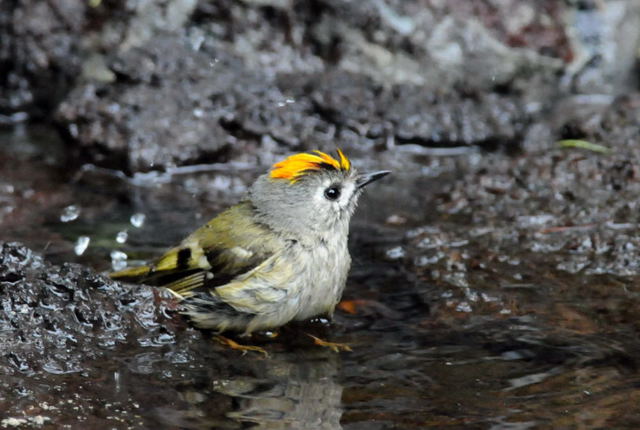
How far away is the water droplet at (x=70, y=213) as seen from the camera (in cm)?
536

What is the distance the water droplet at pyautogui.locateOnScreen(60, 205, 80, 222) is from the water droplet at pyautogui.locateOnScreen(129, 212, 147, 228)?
33cm

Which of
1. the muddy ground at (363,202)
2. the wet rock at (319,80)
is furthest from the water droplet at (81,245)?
the wet rock at (319,80)

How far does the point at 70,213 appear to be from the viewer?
214 inches

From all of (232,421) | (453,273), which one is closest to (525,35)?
(453,273)

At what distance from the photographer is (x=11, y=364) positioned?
3.42m

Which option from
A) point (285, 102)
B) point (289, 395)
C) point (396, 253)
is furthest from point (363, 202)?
point (289, 395)

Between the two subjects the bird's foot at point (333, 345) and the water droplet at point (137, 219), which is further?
the water droplet at point (137, 219)

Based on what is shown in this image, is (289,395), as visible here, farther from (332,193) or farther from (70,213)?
(70,213)

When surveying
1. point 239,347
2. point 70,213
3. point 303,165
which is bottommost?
point 70,213

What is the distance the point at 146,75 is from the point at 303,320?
10.0 feet

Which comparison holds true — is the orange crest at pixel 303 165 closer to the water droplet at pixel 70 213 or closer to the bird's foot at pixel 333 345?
the bird's foot at pixel 333 345

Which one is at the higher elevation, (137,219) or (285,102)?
(285,102)

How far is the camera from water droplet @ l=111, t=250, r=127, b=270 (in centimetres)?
470

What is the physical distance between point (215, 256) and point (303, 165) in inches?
23.6
